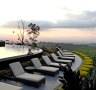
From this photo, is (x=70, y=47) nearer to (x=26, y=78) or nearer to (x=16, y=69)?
(x=16, y=69)

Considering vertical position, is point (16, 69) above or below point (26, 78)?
above

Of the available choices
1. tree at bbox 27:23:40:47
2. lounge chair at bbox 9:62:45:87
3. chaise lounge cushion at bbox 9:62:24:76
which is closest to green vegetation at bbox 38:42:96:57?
tree at bbox 27:23:40:47

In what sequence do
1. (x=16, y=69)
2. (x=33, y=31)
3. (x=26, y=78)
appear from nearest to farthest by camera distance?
1. (x=26, y=78)
2. (x=16, y=69)
3. (x=33, y=31)

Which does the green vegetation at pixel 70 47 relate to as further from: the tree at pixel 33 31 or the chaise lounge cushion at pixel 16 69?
the chaise lounge cushion at pixel 16 69

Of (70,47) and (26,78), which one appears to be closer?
(26,78)

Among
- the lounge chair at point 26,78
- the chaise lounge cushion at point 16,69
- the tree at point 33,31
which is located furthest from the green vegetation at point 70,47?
the lounge chair at point 26,78

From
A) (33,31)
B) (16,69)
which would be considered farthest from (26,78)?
(33,31)

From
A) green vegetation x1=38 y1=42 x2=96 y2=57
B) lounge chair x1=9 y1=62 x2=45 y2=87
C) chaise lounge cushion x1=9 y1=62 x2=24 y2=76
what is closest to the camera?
lounge chair x1=9 y1=62 x2=45 y2=87

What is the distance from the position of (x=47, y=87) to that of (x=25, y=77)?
3.77 ft

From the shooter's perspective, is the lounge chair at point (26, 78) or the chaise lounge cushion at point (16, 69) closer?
the lounge chair at point (26, 78)

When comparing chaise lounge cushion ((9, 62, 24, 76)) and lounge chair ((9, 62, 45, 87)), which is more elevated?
chaise lounge cushion ((9, 62, 24, 76))

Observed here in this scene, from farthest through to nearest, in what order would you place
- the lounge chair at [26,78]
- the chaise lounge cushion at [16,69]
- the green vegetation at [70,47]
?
1. the green vegetation at [70,47]
2. the chaise lounge cushion at [16,69]
3. the lounge chair at [26,78]

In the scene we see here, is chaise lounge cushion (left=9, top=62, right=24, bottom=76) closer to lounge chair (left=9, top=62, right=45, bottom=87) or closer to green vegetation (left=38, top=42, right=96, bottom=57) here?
lounge chair (left=9, top=62, right=45, bottom=87)

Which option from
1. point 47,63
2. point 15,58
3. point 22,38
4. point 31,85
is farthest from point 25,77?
point 22,38
